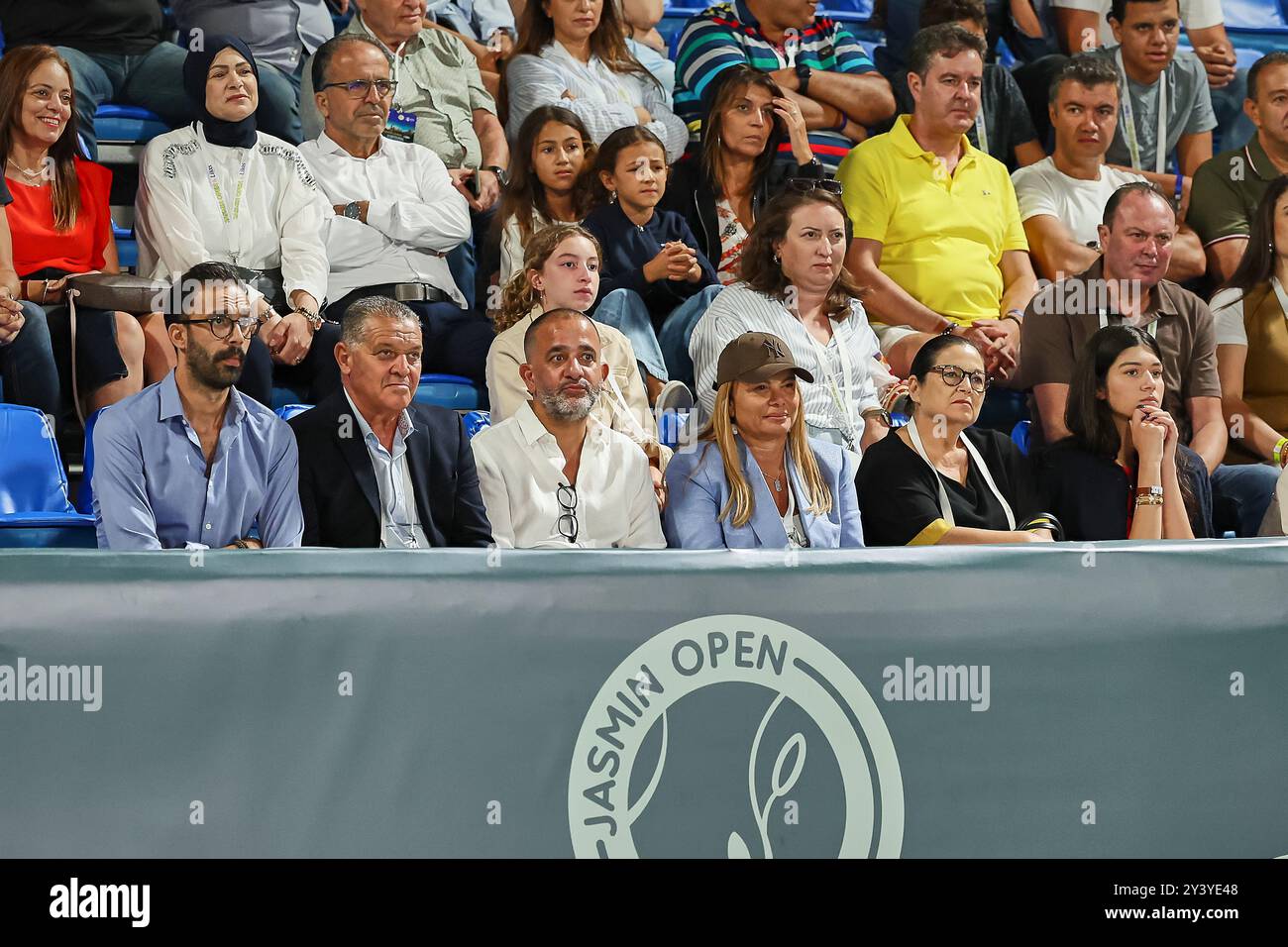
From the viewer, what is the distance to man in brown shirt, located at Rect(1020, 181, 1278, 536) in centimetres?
524

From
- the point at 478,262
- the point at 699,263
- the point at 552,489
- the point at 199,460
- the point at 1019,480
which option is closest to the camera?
the point at 199,460

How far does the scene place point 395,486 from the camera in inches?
159

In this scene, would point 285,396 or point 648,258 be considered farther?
point 648,258

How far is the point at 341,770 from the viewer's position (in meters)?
3.08

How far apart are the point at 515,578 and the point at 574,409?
1232mm

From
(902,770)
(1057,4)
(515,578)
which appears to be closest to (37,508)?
(515,578)

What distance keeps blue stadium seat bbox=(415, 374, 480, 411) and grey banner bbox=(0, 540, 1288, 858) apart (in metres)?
2.12

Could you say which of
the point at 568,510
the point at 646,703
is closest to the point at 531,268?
the point at 568,510

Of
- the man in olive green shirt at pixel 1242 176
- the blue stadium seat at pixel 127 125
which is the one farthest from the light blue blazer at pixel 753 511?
the blue stadium seat at pixel 127 125

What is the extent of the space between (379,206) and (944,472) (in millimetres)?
2334

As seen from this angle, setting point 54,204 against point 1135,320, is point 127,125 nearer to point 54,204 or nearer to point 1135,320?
point 54,204

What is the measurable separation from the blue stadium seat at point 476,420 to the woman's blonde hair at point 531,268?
28 cm
